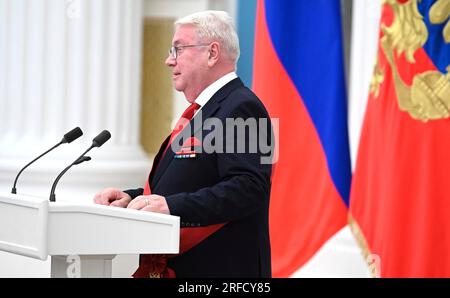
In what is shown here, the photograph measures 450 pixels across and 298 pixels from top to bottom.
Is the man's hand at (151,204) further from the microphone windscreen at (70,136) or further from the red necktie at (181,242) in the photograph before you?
the microphone windscreen at (70,136)

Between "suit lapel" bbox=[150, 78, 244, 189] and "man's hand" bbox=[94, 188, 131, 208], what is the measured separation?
0.09m

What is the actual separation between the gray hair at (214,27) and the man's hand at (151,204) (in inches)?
19.4

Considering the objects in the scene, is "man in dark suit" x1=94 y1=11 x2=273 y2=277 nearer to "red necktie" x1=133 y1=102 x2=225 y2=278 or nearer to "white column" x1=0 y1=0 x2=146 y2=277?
"red necktie" x1=133 y1=102 x2=225 y2=278

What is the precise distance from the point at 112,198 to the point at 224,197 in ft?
1.35

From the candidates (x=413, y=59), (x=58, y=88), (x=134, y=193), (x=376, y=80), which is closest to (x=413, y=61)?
(x=413, y=59)

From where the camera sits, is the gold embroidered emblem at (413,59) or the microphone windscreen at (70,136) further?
the gold embroidered emblem at (413,59)

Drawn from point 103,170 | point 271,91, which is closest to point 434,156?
point 271,91

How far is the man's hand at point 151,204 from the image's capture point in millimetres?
2000

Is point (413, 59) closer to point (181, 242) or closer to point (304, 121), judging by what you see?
point (304, 121)

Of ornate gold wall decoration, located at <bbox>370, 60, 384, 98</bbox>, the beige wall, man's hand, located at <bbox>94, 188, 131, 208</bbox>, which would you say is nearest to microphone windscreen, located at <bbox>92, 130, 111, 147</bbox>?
man's hand, located at <bbox>94, 188, 131, 208</bbox>

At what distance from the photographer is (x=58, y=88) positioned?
4.41m

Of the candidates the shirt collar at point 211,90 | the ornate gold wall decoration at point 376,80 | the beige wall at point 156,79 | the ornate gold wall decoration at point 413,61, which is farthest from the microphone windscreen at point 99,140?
the beige wall at point 156,79
